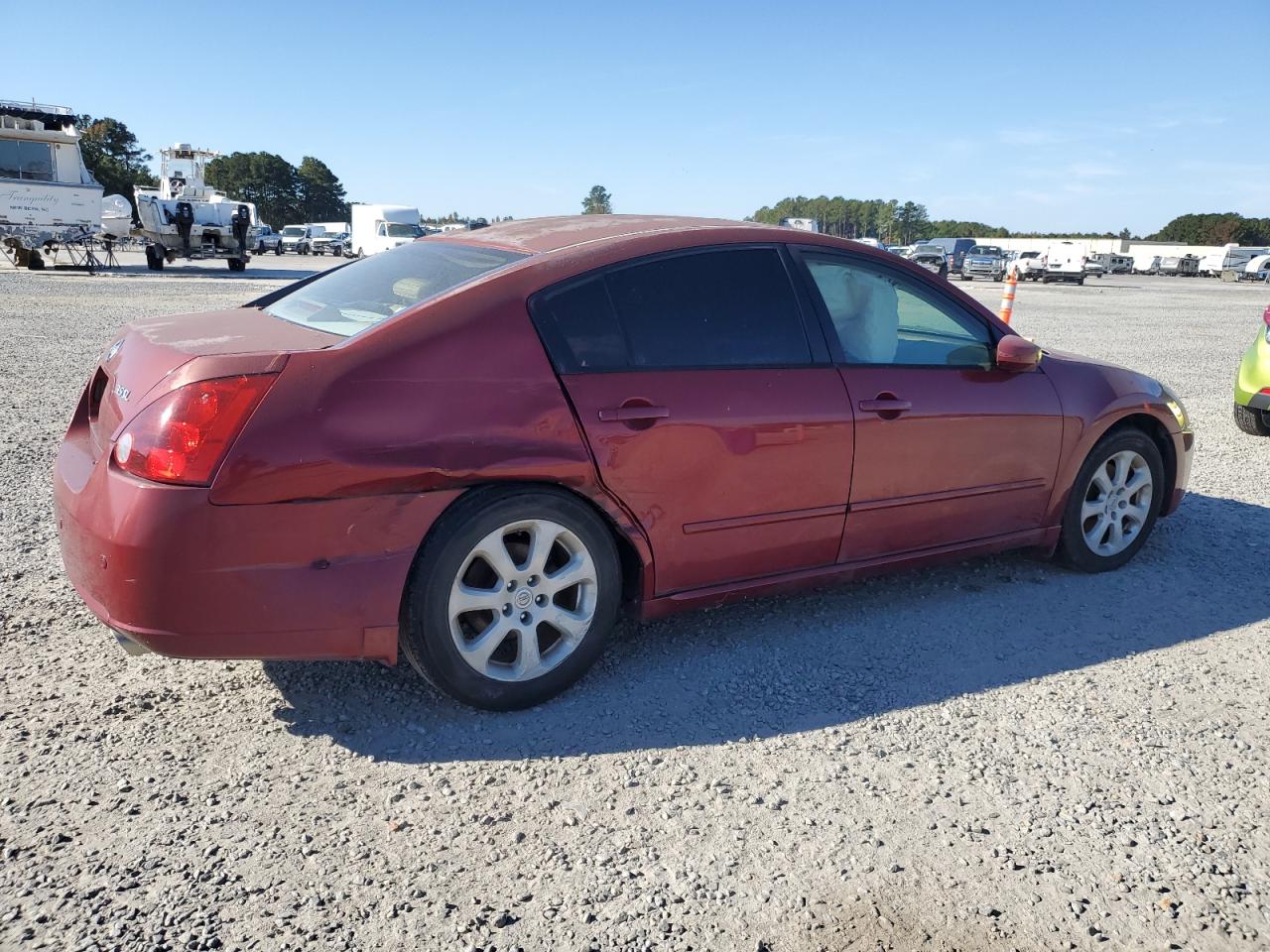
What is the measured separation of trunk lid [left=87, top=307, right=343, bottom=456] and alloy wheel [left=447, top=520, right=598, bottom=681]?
84 centimetres

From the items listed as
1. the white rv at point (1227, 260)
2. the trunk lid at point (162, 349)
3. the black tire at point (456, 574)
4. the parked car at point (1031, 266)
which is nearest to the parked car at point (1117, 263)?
the white rv at point (1227, 260)

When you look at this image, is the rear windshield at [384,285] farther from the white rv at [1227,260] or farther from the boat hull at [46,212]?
the white rv at [1227,260]

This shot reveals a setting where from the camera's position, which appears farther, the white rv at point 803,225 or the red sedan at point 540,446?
the white rv at point 803,225

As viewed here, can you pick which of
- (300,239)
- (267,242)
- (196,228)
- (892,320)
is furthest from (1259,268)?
(892,320)

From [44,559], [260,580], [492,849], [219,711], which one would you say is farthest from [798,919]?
[44,559]

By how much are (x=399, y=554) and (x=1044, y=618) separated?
8.98 feet

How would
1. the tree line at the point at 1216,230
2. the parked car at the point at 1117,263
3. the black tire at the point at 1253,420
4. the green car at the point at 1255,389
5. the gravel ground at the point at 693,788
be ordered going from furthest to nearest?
the tree line at the point at 1216,230, the parked car at the point at 1117,263, the black tire at the point at 1253,420, the green car at the point at 1255,389, the gravel ground at the point at 693,788

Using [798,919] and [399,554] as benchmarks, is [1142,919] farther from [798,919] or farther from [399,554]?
[399,554]

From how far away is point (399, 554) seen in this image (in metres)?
2.90

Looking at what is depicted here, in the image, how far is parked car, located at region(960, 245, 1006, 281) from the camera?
4275cm

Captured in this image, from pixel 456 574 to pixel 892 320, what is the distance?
7.02 ft

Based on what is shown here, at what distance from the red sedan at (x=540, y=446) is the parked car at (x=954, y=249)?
44.0 meters

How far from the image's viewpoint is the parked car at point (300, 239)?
57750mm

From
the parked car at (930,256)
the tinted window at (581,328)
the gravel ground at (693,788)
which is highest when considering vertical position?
the parked car at (930,256)
